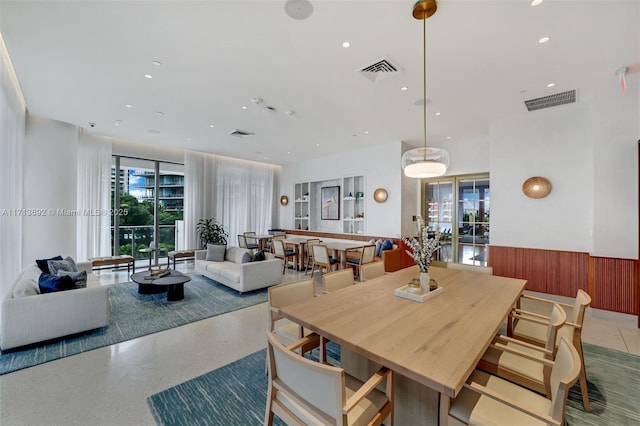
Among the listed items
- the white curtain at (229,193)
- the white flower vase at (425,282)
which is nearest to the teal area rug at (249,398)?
the white flower vase at (425,282)

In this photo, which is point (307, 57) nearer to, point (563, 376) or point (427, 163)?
point (427, 163)

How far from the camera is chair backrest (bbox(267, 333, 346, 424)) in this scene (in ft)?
3.59

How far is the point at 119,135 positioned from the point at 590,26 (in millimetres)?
7950

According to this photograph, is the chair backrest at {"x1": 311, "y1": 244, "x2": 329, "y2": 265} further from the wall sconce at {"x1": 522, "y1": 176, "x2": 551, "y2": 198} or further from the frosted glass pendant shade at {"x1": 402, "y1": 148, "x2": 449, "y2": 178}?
the wall sconce at {"x1": 522, "y1": 176, "x2": 551, "y2": 198}

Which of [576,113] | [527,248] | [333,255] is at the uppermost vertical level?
[576,113]

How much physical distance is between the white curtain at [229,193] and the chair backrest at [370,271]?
604 centimetres

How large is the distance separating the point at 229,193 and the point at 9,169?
506cm

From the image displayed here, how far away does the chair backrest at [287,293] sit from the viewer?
7.30 feet

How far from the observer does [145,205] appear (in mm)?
7207

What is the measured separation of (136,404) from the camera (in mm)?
1992

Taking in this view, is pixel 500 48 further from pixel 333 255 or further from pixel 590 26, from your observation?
pixel 333 255

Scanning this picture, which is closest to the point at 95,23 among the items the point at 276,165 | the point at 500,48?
the point at 500,48

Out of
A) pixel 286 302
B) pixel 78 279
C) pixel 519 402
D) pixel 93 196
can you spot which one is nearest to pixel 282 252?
pixel 78 279

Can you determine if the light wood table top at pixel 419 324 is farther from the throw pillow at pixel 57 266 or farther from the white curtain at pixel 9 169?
the white curtain at pixel 9 169
